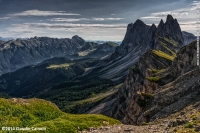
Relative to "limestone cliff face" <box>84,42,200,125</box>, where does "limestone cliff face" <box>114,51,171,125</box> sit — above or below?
below

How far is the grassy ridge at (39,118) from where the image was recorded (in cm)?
4431

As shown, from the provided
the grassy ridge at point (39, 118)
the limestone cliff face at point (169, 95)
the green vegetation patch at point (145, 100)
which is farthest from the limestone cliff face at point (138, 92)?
the grassy ridge at point (39, 118)

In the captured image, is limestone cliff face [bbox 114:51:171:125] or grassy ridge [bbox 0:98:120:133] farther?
limestone cliff face [bbox 114:51:171:125]

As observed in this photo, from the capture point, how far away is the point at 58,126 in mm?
44562

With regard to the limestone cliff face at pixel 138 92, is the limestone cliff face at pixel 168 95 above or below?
above

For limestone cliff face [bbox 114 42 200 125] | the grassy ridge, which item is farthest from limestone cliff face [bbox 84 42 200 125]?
the grassy ridge

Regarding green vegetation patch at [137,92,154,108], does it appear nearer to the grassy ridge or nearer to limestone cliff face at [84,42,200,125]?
limestone cliff face at [84,42,200,125]

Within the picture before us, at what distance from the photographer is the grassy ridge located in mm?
44312

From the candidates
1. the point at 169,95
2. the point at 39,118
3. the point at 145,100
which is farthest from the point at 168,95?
the point at 39,118

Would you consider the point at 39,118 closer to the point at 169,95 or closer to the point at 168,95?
the point at 169,95

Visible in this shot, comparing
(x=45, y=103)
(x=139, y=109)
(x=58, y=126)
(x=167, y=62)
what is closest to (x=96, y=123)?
(x=58, y=126)

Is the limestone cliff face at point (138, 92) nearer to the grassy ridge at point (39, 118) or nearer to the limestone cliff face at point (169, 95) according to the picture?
the limestone cliff face at point (169, 95)

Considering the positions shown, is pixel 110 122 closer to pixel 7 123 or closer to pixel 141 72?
pixel 7 123

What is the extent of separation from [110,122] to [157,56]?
148878 millimetres
